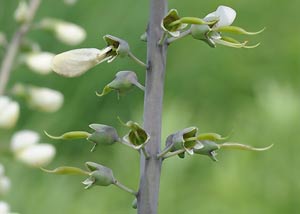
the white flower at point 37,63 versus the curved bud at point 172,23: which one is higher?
the white flower at point 37,63

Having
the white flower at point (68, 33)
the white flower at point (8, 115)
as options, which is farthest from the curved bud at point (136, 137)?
the white flower at point (68, 33)

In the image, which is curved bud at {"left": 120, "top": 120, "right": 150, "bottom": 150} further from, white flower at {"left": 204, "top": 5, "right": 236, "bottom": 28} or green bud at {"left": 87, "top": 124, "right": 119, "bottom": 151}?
white flower at {"left": 204, "top": 5, "right": 236, "bottom": 28}

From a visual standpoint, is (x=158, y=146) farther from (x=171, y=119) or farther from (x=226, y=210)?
(x=171, y=119)

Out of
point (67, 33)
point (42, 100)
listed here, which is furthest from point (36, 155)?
point (67, 33)

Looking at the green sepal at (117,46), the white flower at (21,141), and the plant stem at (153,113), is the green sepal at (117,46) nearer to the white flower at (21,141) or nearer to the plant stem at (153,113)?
the plant stem at (153,113)

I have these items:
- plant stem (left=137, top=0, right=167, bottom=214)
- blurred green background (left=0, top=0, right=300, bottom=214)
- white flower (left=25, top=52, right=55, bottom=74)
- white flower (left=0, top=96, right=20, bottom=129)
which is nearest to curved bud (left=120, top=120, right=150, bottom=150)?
plant stem (left=137, top=0, right=167, bottom=214)
